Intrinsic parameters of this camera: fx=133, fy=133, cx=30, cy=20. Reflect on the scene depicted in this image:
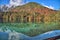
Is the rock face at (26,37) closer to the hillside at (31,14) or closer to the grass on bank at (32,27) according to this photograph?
the grass on bank at (32,27)

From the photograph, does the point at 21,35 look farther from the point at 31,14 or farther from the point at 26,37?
the point at 31,14

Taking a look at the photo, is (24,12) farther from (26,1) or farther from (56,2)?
(56,2)

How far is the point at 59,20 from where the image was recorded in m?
2.41

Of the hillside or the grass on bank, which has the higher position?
the hillside

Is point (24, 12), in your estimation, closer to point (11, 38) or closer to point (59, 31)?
point (11, 38)

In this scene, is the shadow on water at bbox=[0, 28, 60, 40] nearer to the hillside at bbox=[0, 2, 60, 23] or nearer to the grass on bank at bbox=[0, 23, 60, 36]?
the grass on bank at bbox=[0, 23, 60, 36]

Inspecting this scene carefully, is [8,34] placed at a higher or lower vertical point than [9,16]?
lower

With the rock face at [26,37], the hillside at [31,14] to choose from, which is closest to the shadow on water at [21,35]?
the rock face at [26,37]

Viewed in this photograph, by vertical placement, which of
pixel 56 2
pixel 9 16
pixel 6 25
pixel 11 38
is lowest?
pixel 11 38

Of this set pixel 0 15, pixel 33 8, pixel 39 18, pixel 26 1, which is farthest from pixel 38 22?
pixel 0 15

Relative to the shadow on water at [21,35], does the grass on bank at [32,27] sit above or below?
above

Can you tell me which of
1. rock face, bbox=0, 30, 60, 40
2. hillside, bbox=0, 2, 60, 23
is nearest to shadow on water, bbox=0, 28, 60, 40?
rock face, bbox=0, 30, 60, 40

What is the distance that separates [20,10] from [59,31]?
80 centimetres

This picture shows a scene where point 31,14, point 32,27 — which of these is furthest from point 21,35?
point 31,14
